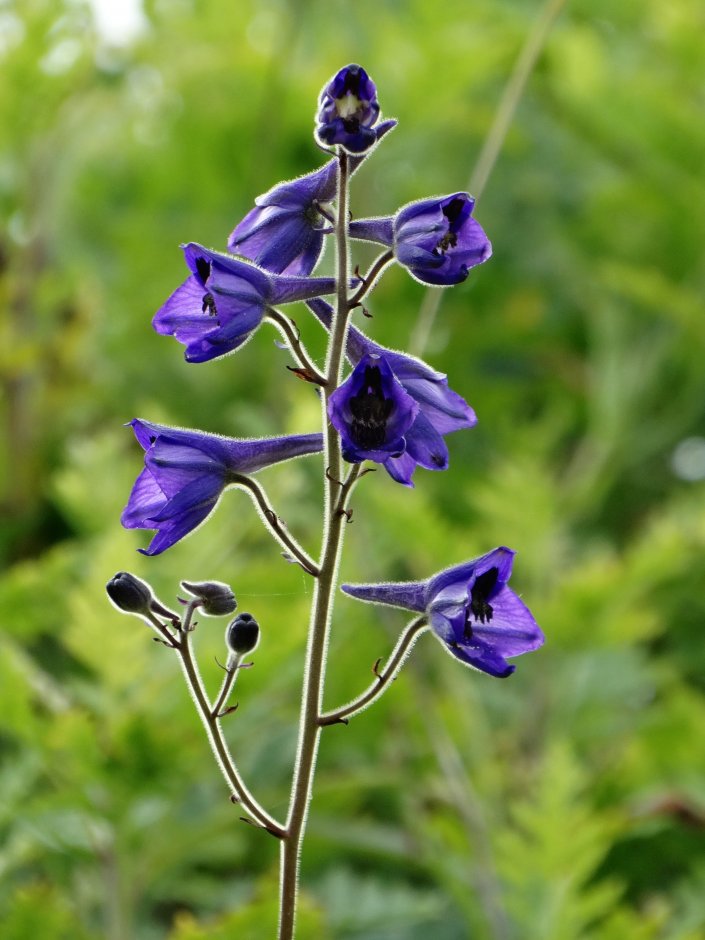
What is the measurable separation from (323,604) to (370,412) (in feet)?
0.46

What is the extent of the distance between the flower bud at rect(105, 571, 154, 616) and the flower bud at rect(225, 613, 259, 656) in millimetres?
69

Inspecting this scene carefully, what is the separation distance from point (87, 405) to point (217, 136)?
0.82 metres

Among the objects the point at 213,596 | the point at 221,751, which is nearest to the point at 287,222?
the point at 213,596

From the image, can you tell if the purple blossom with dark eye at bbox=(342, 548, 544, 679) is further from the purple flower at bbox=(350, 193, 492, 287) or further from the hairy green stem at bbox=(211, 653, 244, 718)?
the purple flower at bbox=(350, 193, 492, 287)

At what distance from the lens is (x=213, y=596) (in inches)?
38.2

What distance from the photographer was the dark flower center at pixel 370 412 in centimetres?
84

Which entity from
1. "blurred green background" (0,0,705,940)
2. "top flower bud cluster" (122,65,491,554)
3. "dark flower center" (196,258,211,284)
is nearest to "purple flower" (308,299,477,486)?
"top flower bud cluster" (122,65,491,554)

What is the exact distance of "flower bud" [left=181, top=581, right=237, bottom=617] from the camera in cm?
97

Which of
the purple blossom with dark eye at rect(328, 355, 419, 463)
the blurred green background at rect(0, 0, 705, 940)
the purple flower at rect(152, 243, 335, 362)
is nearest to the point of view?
the purple blossom with dark eye at rect(328, 355, 419, 463)

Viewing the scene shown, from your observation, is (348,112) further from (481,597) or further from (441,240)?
(481,597)

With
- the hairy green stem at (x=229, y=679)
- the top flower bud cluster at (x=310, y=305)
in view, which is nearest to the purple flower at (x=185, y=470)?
the top flower bud cluster at (x=310, y=305)

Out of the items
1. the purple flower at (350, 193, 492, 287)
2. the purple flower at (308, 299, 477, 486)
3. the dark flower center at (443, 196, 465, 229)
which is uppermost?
the dark flower center at (443, 196, 465, 229)

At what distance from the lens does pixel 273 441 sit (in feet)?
3.26

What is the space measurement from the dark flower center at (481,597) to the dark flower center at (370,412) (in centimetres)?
16
